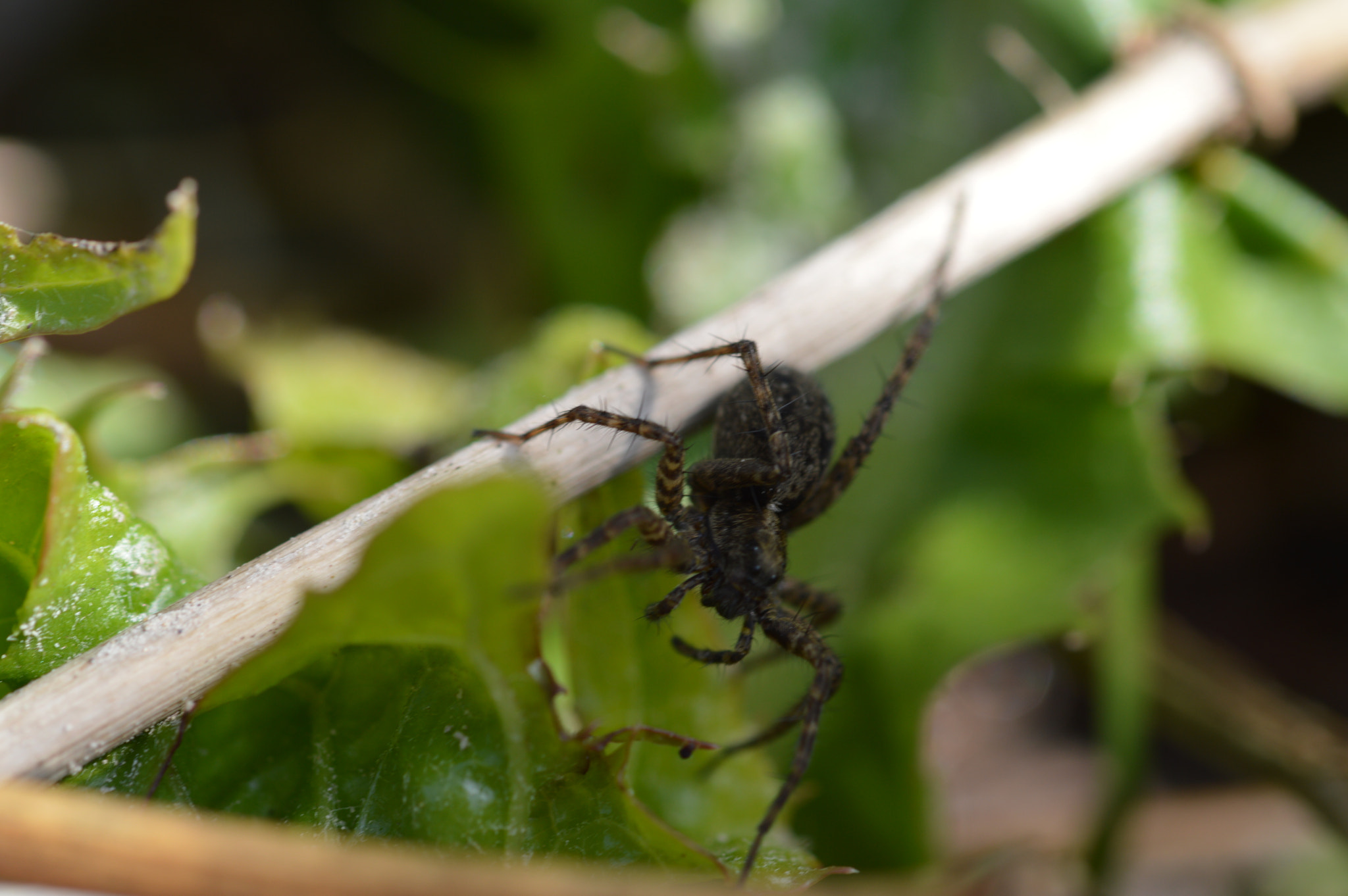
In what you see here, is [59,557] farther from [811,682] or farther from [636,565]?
A: [811,682]

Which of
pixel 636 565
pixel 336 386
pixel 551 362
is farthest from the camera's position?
pixel 336 386

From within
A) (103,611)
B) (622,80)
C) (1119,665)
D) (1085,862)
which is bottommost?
(1085,862)

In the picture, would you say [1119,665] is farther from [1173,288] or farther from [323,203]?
[323,203]

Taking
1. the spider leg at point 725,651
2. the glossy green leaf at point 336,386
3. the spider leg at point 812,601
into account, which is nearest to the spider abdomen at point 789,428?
the spider leg at point 812,601

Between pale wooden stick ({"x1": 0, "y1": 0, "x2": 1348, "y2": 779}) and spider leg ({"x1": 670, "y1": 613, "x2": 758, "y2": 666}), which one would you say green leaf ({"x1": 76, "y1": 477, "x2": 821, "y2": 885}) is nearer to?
pale wooden stick ({"x1": 0, "y1": 0, "x2": 1348, "y2": 779})

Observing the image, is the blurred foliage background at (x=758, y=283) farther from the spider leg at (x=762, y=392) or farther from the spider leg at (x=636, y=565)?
the spider leg at (x=636, y=565)

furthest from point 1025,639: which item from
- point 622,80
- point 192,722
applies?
point 622,80

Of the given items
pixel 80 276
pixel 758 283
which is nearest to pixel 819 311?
pixel 758 283

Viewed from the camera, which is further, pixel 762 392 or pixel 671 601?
pixel 762 392
